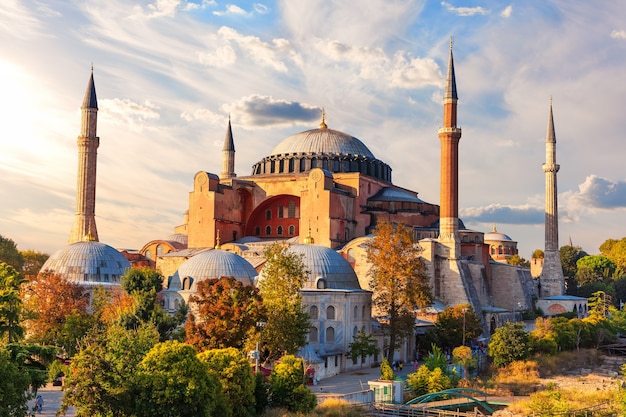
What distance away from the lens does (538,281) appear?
47250 millimetres

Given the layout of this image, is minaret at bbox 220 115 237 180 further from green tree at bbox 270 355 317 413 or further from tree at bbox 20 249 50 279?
green tree at bbox 270 355 317 413

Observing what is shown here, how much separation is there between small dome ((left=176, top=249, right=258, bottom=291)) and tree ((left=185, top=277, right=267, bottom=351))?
6.27m

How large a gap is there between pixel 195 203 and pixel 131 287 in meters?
12.8

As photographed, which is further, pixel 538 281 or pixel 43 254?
pixel 43 254

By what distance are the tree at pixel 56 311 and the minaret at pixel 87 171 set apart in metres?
9.39

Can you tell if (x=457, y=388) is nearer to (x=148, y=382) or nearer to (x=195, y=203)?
(x=148, y=382)

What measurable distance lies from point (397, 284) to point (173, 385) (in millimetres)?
14677

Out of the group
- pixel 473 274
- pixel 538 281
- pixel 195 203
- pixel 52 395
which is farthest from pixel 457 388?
pixel 538 281

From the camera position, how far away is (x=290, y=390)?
60.2 ft

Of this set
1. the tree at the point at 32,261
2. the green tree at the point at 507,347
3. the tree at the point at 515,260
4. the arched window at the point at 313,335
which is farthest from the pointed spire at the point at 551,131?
the tree at the point at 32,261

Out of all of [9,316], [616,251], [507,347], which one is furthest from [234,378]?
[616,251]

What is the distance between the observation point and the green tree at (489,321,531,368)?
28438mm

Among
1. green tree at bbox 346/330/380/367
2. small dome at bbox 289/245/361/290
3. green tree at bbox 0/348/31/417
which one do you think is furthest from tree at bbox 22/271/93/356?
green tree at bbox 0/348/31/417

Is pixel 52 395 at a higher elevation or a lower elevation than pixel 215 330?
lower
